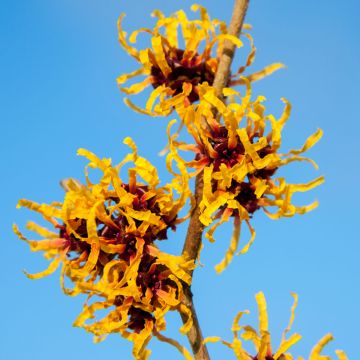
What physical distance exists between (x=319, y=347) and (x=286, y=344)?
0.58 ft

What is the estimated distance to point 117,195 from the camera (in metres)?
3.35

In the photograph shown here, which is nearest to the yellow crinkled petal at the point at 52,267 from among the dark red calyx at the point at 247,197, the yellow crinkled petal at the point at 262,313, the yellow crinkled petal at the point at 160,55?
the dark red calyx at the point at 247,197

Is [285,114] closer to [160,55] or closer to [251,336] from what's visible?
[160,55]

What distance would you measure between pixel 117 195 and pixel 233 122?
0.68 m

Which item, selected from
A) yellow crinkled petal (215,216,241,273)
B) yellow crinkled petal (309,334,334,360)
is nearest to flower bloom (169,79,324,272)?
yellow crinkled petal (215,216,241,273)

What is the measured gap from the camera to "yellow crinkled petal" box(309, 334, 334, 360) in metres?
3.50

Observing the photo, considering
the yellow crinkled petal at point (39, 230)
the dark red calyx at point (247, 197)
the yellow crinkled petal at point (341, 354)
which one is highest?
the dark red calyx at point (247, 197)

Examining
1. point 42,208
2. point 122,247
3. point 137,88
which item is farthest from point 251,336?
point 137,88

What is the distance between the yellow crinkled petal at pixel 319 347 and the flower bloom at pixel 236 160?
654 millimetres

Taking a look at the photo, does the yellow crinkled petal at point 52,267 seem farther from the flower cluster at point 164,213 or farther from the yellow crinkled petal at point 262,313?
the yellow crinkled petal at point 262,313

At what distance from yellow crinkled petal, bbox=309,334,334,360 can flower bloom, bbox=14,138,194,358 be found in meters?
0.74

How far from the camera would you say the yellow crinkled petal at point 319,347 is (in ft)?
11.5

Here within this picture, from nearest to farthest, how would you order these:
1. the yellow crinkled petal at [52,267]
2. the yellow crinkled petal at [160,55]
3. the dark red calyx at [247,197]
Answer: the dark red calyx at [247,197] → the yellow crinkled petal at [52,267] → the yellow crinkled petal at [160,55]

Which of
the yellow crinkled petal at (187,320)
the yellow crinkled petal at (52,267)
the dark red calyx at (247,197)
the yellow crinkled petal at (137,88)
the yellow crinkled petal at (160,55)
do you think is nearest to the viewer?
Result: the yellow crinkled petal at (187,320)
